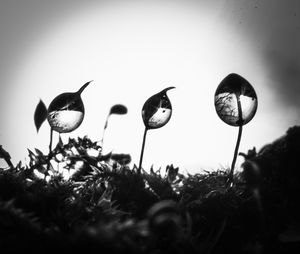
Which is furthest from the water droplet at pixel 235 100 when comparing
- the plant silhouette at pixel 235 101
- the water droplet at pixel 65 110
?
the water droplet at pixel 65 110

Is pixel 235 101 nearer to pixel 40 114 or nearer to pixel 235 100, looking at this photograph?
pixel 235 100

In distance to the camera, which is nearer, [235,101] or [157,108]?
[235,101]

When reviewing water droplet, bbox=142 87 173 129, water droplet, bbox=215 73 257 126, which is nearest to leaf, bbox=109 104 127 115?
water droplet, bbox=142 87 173 129

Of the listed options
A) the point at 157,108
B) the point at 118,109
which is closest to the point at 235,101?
the point at 157,108

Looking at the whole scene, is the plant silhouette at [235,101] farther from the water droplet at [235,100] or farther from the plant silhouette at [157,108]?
the plant silhouette at [157,108]

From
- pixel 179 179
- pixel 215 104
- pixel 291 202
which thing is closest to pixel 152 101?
pixel 215 104

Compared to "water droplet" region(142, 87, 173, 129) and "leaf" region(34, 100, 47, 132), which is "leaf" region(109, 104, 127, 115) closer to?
"water droplet" region(142, 87, 173, 129)
